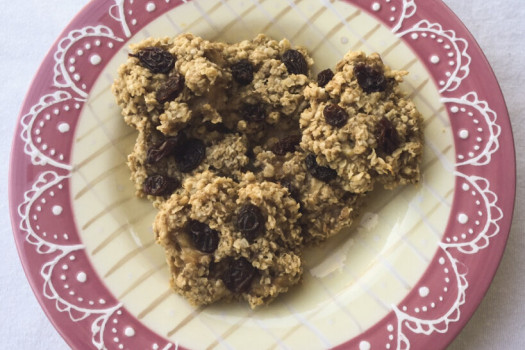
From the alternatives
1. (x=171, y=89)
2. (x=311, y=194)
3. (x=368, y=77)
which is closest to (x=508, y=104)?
(x=368, y=77)

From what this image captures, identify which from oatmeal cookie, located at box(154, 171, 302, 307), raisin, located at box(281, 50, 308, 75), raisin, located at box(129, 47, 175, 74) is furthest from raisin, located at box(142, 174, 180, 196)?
raisin, located at box(281, 50, 308, 75)

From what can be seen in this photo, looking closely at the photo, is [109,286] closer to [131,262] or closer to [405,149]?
[131,262]

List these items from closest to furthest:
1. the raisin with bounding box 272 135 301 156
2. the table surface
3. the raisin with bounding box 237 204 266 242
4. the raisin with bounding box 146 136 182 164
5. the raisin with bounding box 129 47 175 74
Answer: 1. the raisin with bounding box 237 204 266 242
2. the raisin with bounding box 129 47 175 74
3. the raisin with bounding box 146 136 182 164
4. the raisin with bounding box 272 135 301 156
5. the table surface

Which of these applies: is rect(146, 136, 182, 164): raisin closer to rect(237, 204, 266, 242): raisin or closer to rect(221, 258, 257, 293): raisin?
rect(237, 204, 266, 242): raisin

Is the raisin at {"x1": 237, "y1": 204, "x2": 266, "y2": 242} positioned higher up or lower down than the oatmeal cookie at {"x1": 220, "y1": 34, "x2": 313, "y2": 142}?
lower down

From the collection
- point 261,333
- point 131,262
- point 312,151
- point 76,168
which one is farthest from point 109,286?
point 312,151
